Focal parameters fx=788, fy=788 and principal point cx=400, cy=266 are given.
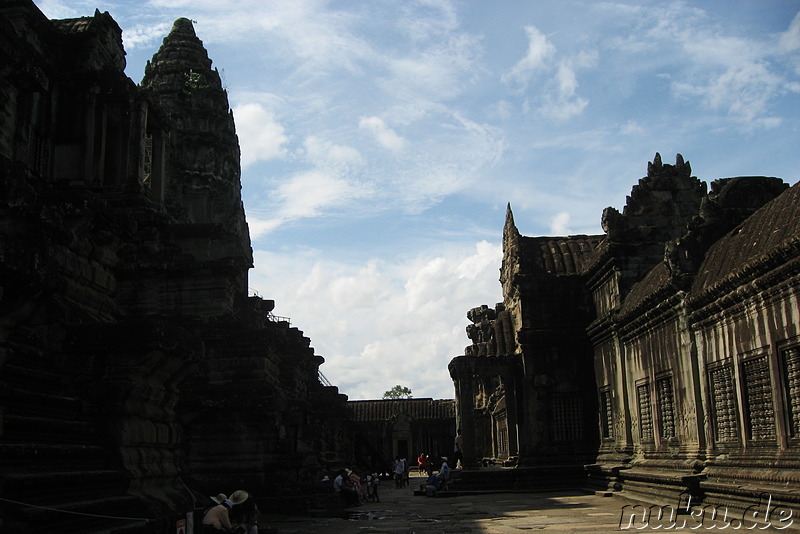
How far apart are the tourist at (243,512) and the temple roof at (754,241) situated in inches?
342

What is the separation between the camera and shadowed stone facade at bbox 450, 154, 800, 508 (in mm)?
12906

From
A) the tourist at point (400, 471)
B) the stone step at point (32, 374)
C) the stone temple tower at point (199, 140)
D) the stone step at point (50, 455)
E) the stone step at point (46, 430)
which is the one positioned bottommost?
the tourist at point (400, 471)

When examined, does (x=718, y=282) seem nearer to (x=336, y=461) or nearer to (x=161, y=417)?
(x=161, y=417)

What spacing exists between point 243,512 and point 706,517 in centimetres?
843

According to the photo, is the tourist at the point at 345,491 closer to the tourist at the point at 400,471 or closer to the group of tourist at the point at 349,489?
the group of tourist at the point at 349,489

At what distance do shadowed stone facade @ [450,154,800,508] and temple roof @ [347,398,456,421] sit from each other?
2721 cm

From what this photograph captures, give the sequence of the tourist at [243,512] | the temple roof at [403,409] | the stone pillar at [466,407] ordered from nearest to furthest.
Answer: the tourist at [243,512] < the stone pillar at [466,407] < the temple roof at [403,409]

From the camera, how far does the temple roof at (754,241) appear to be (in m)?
12.8

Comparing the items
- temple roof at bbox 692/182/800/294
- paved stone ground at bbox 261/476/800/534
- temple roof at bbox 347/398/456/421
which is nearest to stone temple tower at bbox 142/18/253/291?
paved stone ground at bbox 261/476/800/534

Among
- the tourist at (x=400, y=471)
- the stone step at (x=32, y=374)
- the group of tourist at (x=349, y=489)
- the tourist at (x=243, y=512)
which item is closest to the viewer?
the stone step at (x=32, y=374)

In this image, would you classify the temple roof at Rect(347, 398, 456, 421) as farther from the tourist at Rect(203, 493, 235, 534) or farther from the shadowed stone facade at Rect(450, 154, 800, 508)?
the tourist at Rect(203, 493, 235, 534)

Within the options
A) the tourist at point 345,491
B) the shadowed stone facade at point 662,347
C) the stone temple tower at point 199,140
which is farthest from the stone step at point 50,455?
the stone temple tower at point 199,140

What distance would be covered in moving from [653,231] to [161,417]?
55.4 feet

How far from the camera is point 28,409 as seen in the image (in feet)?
23.9
